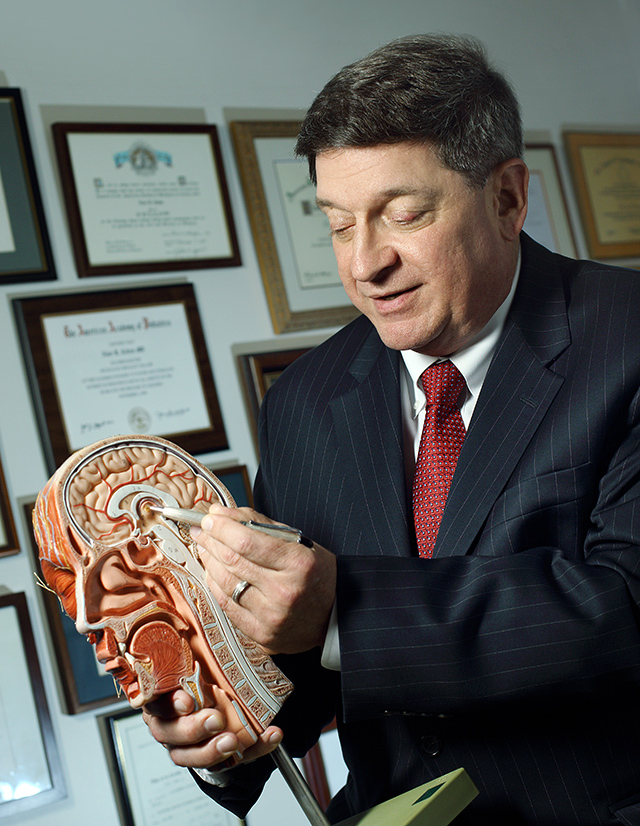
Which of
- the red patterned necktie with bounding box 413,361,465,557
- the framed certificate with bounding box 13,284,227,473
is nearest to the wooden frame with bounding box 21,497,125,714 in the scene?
the framed certificate with bounding box 13,284,227,473

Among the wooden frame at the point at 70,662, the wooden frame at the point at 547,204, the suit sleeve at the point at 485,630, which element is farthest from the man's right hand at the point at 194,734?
the wooden frame at the point at 547,204

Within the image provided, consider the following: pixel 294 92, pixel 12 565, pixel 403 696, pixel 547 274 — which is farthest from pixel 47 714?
pixel 294 92

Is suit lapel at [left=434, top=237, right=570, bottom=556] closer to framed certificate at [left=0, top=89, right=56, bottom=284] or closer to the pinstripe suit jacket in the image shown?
the pinstripe suit jacket

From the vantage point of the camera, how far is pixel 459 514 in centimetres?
112

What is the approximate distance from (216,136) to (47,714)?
1.51 m

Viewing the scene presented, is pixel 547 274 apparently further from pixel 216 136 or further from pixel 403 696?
pixel 216 136

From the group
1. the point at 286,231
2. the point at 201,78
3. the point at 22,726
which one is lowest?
the point at 22,726

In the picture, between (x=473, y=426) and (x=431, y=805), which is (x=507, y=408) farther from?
(x=431, y=805)

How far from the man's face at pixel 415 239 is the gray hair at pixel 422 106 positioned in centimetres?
2

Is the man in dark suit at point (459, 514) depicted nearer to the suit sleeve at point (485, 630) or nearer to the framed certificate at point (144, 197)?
the suit sleeve at point (485, 630)

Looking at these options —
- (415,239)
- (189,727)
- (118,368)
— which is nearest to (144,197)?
(118,368)

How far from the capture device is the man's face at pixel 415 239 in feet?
3.61

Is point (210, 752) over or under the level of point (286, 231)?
under

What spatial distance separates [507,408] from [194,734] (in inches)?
23.7
